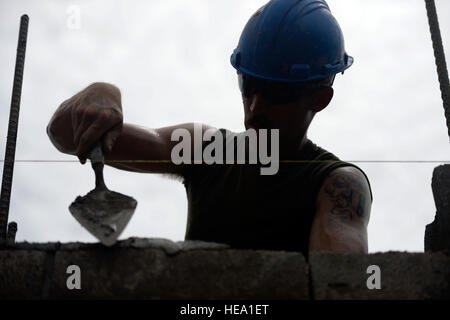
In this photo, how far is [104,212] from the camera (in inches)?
99.4

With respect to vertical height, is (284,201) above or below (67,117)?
below

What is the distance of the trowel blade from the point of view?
2385 mm

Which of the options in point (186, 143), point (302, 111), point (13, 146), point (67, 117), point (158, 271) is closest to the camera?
point (158, 271)

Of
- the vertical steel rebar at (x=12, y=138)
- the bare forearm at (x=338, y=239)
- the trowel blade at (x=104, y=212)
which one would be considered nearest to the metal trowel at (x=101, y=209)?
the trowel blade at (x=104, y=212)

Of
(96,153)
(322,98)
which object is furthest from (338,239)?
(96,153)

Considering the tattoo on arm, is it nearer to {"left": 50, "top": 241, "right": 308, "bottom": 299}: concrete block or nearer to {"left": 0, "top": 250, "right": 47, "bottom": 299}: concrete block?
{"left": 50, "top": 241, "right": 308, "bottom": 299}: concrete block

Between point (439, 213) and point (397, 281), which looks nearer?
point (397, 281)

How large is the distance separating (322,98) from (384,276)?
1.37m

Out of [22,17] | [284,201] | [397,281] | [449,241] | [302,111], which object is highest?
[22,17]

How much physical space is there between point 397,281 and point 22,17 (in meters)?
2.43

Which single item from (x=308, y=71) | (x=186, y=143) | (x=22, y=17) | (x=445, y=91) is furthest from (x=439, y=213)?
(x=22, y=17)

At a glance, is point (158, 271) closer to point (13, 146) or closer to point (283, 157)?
point (13, 146)

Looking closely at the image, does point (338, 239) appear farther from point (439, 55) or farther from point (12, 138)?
point (12, 138)

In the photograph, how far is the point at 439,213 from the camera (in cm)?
331
